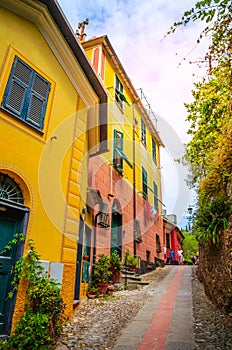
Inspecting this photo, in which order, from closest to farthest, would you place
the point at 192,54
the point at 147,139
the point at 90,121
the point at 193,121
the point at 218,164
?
the point at 192,54
the point at 218,164
the point at 90,121
the point at 193,121
the point at 147,139

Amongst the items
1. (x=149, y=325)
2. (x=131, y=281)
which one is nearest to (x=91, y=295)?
(x=131, y=281)

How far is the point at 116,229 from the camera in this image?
1083 cm

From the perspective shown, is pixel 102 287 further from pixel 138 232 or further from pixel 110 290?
pixel 138 232

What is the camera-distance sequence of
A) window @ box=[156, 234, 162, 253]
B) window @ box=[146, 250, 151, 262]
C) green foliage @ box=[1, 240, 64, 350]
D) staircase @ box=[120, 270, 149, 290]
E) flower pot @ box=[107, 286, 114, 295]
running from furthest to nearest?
1. window @ box=[156, 234, 162, 253]
2. window @ box=[146, 250, 151, 262]
3. staircase @ box=[120, 270, 149, 290]
4. flower pot @ box=[107, 286, 114, 295]
5. green foliage @ box=[1, 240, 64, 350]

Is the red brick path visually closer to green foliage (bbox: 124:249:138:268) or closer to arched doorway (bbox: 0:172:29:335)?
arched doorway (bbox: 0:172:29:335)

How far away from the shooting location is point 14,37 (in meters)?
5.00

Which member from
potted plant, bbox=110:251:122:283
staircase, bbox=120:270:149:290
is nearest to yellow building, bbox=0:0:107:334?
potted plant, bbox=110:251:122:283

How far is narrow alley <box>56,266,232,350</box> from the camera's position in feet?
12.3

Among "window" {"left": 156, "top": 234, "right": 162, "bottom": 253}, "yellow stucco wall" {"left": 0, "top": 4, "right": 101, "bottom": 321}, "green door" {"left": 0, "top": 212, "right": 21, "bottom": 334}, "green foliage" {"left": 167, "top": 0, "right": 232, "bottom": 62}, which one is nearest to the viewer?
"green foliage" {"left": 167, "top": 0, "right": 232, "bottom": 62}

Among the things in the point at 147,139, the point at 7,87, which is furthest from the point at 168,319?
the point at 147,139

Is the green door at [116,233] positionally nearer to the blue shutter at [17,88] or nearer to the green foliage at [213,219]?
the green foliage at [213,219]

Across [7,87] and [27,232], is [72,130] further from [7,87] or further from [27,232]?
[27,232]

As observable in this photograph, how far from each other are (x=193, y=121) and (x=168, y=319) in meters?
7.65

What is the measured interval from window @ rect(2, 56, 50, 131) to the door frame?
64.0 inches
